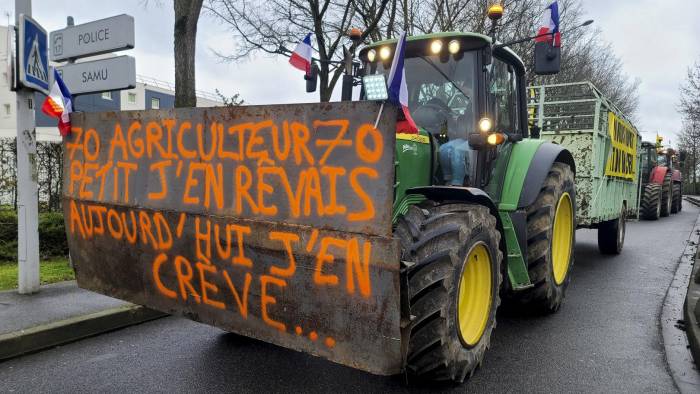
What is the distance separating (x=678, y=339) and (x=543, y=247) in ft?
4.99

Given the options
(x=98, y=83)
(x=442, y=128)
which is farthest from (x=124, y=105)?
(x=442, y=128)

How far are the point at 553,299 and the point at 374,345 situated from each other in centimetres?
308

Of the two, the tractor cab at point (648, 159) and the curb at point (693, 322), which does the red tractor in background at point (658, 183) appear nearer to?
the tractor cab at point (648, 159)

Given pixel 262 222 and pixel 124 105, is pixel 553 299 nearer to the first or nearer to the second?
pixel 262 222

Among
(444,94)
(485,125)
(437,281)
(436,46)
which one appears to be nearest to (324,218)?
(437,281)

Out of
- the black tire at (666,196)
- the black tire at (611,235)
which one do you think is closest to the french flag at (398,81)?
the black tire at (611,235)

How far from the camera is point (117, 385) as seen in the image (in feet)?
11.9

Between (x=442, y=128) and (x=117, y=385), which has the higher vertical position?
(x=442, y=128)

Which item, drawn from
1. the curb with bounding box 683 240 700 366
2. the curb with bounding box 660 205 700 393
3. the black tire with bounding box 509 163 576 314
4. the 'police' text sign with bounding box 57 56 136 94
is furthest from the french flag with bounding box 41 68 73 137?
the curb with bounding box 683 240 700 366

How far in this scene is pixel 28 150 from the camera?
5.54 m

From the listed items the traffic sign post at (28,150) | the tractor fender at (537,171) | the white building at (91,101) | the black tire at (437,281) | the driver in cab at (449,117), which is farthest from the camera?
the white building at (91,101)

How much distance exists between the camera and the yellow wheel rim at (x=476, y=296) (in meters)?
3.65

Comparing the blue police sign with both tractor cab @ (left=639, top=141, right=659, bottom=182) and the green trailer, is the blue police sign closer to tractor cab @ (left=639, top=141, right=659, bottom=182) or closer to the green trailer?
the green trailer

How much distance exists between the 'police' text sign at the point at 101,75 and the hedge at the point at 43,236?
242 centimetres
